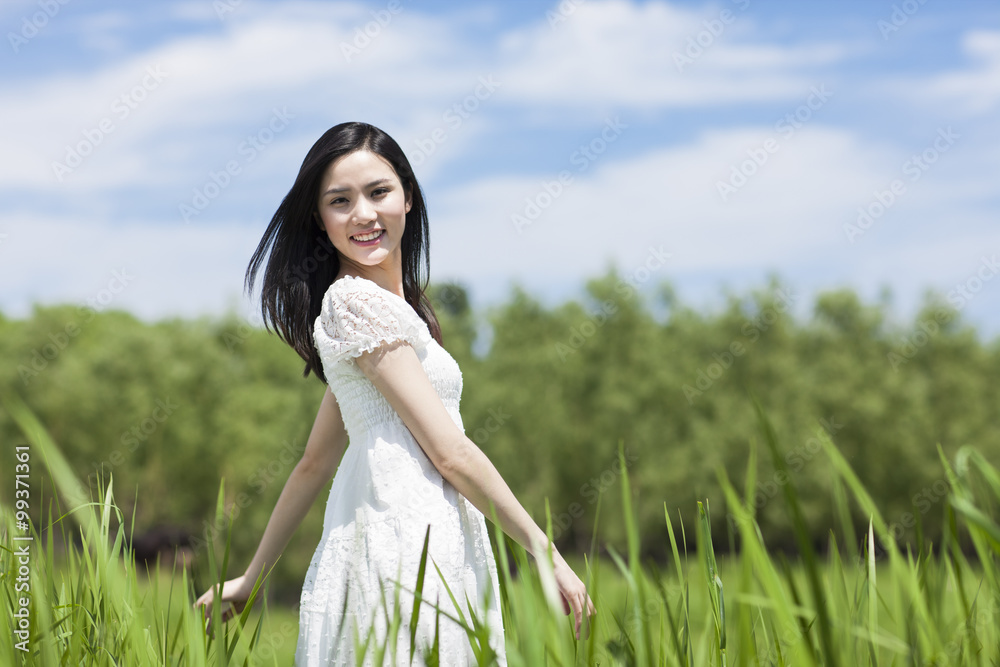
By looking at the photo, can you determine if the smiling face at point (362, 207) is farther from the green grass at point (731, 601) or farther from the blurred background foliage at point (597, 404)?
the blurred background foliage at point (597, 404)

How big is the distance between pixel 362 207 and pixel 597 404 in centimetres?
1780

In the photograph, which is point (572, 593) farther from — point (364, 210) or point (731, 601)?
point (364, 210)

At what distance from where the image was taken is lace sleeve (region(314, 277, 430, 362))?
195cm

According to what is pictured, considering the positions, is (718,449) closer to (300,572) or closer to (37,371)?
(300,572)

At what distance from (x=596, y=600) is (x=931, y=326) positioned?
→ 22568mm

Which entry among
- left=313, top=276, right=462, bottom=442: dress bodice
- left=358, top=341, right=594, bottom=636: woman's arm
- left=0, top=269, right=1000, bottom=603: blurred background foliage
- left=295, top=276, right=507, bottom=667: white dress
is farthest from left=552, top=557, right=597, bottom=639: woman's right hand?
left=0, top=269, right=1000, bottom=603: blurred background foliage

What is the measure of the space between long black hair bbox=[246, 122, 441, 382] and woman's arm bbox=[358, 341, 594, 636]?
1.34 feet

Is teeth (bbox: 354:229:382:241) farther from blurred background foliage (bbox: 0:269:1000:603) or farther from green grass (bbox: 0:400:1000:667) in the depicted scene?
blurred background foliage (bbox: 0:269:1000:603)

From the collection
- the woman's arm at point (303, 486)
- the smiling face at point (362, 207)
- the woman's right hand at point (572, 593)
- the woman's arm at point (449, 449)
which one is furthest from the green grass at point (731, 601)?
the smiling face at point (362, 207)

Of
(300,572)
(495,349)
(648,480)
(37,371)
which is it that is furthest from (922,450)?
(37,371)

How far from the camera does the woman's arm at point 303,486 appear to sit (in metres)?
2.18

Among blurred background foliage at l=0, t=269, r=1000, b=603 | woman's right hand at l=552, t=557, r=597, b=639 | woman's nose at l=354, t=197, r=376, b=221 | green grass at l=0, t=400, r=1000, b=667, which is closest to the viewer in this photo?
green grass at l=0, t=400, r=1000, b=667

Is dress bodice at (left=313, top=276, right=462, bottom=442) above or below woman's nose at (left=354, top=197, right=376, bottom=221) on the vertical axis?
below

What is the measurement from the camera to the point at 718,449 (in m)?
19.0
